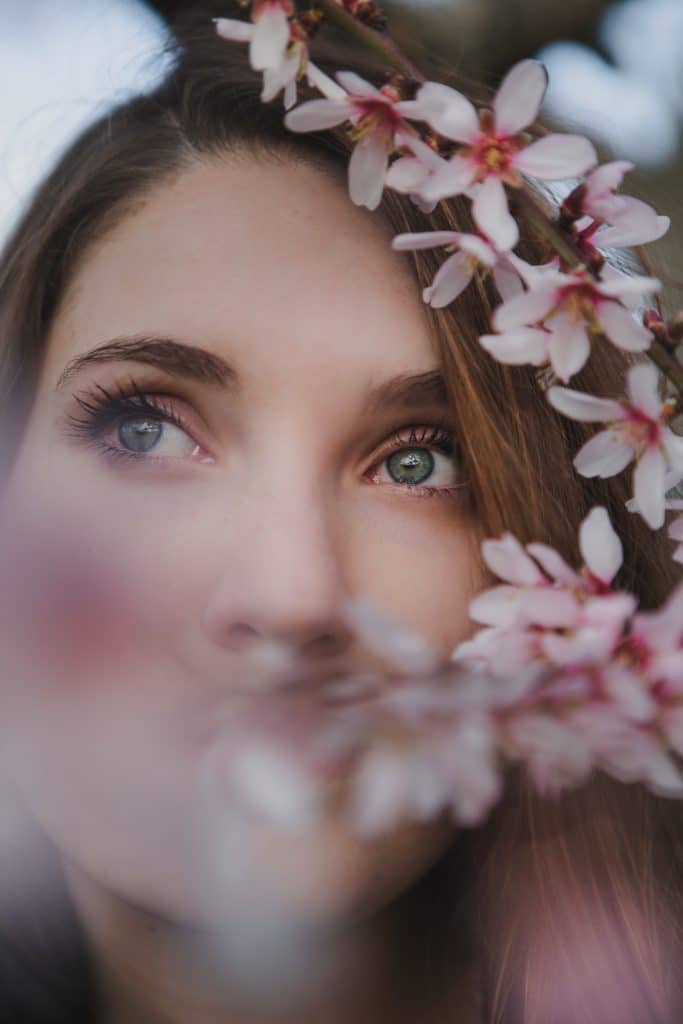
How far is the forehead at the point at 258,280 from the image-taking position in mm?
780

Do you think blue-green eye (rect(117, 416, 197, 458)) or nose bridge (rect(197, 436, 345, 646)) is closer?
nose bridge (rect(197, 436, 345, 646))

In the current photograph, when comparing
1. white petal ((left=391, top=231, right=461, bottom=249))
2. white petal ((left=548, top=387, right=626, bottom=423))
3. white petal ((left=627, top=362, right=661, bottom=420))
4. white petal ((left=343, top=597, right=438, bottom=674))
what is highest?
white petal ((left=391, top=231, right=461, bottom=249))

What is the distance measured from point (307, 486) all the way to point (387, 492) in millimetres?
106

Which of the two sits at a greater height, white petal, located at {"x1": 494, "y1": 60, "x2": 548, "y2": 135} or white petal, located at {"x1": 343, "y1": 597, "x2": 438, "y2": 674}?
white petal, located at {"x1": 494, "y1": 60, "x2": 548, "y2": 135}

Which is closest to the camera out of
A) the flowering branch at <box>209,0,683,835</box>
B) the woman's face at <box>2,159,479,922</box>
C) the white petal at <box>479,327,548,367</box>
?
the flowering branch at <box>209,0,683,835</box>

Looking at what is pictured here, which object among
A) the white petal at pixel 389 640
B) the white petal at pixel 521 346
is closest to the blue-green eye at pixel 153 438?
the white petal at pixel 521 346

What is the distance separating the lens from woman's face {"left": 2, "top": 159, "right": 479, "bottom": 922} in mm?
732

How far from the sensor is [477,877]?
101 cm

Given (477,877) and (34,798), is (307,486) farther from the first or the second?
(477,877)

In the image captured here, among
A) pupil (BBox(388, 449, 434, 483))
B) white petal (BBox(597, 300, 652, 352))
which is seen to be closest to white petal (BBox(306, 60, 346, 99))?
white petal (BBox(597, 300, 652, 352))

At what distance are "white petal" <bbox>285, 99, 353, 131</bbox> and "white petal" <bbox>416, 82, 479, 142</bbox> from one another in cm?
6

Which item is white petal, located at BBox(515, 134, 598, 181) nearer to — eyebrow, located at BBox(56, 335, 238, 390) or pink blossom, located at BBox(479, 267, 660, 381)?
pink blossom, located at BBox(479, 267, 660, 381)

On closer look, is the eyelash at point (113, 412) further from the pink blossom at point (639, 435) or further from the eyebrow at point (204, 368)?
the pink blossom at point (639, 435)

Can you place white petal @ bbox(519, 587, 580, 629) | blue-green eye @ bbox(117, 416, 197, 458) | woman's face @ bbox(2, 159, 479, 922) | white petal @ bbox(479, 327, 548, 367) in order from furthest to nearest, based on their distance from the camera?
blue-green eye @ bbox(117, 416, 197, 458) < woman's face @ bbox(2, 159, 479, 922) < white petal @ bbox(479, 327, 548, 367) < white petal @ bbox(519, 587, 580, 629)
